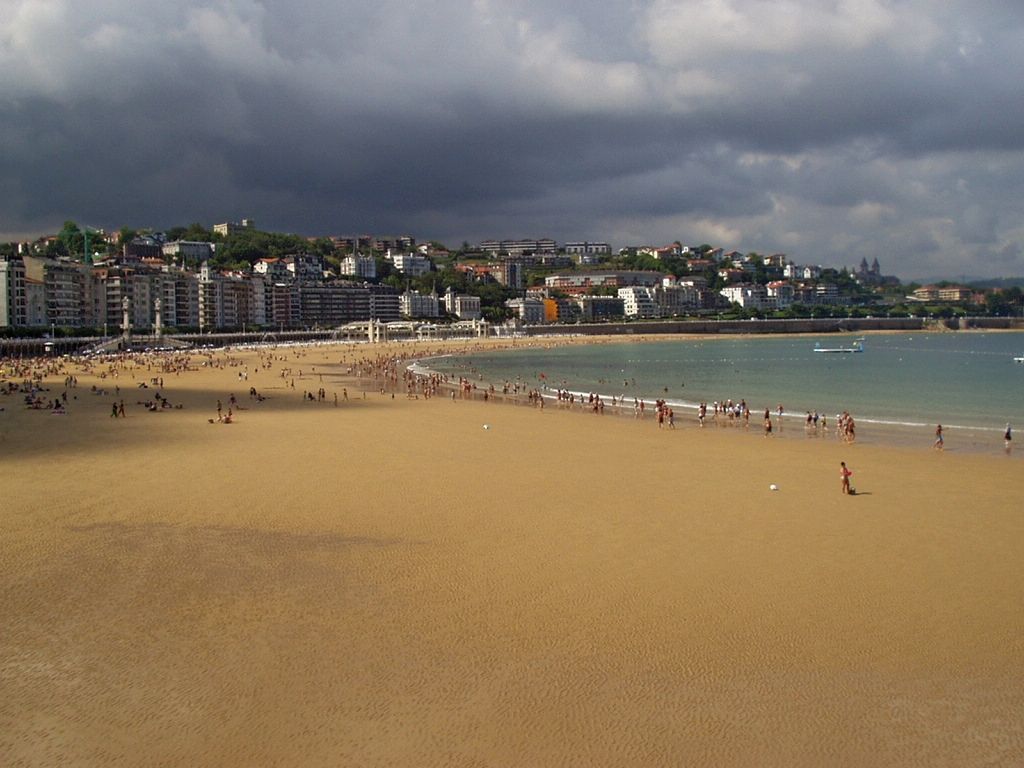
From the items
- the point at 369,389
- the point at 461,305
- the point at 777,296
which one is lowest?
the point at 369,389

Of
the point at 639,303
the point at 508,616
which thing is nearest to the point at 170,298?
the point at 639,303

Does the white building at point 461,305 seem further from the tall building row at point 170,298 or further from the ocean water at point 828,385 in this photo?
the ocean water at point 828,385

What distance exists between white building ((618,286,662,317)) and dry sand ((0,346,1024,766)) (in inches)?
6028

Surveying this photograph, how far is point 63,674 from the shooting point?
658cm

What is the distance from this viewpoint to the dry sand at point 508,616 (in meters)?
5.70

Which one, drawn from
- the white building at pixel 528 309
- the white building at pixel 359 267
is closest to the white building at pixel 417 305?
the white building at pixel 528 309

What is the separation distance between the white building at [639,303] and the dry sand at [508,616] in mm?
153117

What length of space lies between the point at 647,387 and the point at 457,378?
11151 millimetres

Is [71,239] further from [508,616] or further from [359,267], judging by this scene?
[508,616]

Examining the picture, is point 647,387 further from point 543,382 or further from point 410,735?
point 410,735

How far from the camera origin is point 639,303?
16762cm

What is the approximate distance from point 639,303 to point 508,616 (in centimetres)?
16274

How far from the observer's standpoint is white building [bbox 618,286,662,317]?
16712 centimetres

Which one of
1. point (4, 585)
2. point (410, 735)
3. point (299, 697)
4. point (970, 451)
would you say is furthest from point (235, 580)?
point (970, 451)
